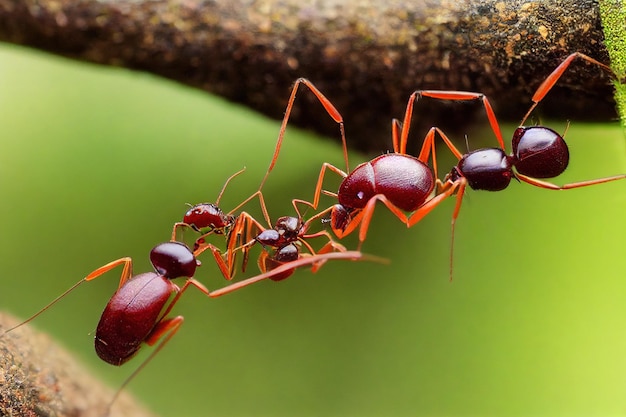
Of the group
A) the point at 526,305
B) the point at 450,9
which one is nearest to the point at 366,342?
the point at 526,305

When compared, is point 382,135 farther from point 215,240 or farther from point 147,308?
point 147,308

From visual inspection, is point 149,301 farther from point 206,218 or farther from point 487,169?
point 487,169

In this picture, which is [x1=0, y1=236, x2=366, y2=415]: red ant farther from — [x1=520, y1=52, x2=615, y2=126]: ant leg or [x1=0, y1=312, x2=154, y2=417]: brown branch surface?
[x1=520, y1=52, x2=615, y2=126]: ant leg

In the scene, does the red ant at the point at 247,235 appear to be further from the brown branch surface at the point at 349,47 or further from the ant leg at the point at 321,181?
the brown branch surface at the point at 349,47

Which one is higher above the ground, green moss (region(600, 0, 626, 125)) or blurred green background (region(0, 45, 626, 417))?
green moss (region(600, 0, 626, 125))

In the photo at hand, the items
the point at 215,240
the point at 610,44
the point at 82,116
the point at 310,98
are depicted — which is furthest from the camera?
the point at 82,116

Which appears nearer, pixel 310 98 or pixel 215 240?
pixel 215 240

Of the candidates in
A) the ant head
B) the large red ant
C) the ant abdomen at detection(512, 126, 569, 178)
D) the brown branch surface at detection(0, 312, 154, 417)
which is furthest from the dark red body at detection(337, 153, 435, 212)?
the brown branch surface at detection(0, 312, 154, 417)
